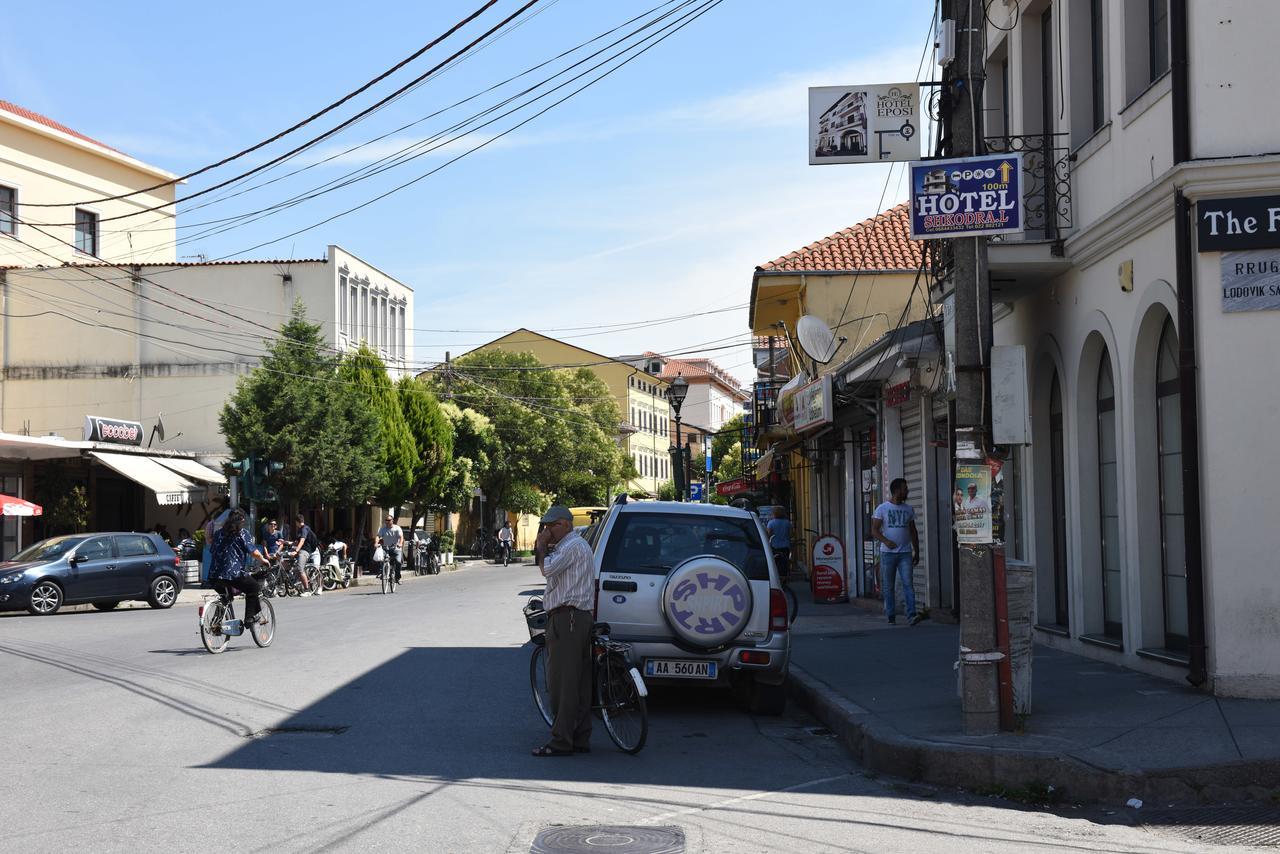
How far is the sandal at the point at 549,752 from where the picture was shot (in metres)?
8.87

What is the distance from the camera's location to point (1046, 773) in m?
7.64

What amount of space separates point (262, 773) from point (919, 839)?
4107mm

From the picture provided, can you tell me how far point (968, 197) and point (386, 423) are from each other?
1443 inches

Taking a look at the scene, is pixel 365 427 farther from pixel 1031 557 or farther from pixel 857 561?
pixel 1031 557

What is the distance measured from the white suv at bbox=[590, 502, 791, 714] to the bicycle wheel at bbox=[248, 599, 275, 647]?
693 centimetres

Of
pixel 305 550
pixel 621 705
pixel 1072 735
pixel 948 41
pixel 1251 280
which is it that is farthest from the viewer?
pixel 305 550

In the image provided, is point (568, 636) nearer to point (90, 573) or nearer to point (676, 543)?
point (676, 543)

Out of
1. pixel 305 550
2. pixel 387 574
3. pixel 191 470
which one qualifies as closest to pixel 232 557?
pixel 387 574

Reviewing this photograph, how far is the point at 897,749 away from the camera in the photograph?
326 inches

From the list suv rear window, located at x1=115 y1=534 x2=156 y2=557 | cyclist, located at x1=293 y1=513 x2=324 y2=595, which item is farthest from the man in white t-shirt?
cyclist, located at x1=293 y1=513 x2=324 y2=595

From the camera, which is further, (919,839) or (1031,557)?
(1031,557)

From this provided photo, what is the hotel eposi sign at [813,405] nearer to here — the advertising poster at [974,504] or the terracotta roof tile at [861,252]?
the terracotta roof tile at [861,252]

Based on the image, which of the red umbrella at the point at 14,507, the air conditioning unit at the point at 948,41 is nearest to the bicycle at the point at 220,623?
the air conditioning unit at the point at 948,41

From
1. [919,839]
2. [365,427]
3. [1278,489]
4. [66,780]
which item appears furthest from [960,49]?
[365,427]
